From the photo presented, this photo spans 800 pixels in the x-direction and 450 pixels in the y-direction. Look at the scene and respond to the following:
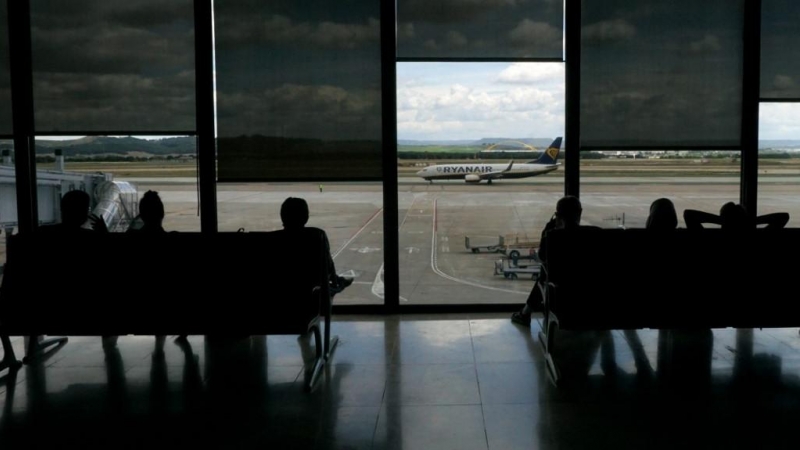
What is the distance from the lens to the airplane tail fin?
585 centimetres

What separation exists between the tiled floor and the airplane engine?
21.0 ft

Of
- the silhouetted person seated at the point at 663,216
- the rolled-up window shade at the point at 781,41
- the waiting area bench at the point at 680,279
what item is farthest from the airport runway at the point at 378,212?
the waiting area bench at the point at 680,279

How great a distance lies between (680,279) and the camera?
3834mm

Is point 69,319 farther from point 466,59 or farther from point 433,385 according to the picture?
point 466,59

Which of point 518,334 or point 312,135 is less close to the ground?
point 312,135

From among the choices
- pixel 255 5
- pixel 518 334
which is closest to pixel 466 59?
pixel 255 5

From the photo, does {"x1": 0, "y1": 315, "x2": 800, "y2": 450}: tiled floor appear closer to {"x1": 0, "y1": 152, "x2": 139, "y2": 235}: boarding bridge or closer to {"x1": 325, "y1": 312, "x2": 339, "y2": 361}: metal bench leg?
{"x1": 325, "y1": 312, "x2": 339, "y2": 361}: metal bench leg

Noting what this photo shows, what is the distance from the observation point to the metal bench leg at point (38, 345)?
4.42 metres

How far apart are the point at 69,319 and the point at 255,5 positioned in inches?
113

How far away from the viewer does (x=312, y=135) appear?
561 cm

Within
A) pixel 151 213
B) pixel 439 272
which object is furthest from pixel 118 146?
pixel 439 272

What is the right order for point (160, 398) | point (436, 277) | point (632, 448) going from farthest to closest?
1. point (436, 277)
2. point (160, 398)
3. point (632, 448)

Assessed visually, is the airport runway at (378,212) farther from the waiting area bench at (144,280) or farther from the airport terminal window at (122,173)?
the waiting area bench at (144,280)

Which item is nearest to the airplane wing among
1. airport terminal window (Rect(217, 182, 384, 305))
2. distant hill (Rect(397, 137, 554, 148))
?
distant hill (Rect(397, 137, 554, 148))
